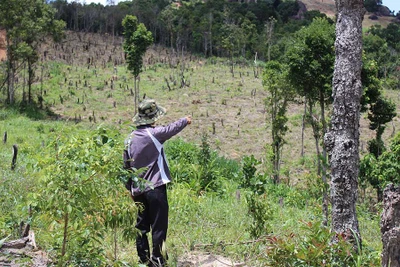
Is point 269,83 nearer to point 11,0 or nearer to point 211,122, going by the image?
point 211,122

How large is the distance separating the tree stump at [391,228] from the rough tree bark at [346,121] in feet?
1.86

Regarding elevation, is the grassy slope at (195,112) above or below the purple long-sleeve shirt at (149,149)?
below

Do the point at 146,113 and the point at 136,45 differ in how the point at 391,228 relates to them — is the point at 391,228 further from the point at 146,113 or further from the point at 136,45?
the point at 136,45

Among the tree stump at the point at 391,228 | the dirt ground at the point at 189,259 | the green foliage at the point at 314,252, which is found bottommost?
the dirt ground at the point at 189,259

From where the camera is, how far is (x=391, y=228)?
272cm

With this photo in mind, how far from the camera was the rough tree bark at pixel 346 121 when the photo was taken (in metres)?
3.37

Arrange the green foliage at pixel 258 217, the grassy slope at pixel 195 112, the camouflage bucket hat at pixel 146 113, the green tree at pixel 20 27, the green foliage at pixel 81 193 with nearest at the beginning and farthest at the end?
the green foliage at pixel 81 193, the camouflage bucket hat at pixel 146 113, the green foliage at pixel 258 217, the grassy slope at pixel 195 112, the green tree at pixel 20 27

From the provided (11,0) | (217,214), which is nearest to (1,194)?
(217,214)

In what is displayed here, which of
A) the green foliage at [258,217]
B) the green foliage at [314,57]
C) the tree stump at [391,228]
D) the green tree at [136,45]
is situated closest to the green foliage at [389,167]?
the green foliage at [314,57]

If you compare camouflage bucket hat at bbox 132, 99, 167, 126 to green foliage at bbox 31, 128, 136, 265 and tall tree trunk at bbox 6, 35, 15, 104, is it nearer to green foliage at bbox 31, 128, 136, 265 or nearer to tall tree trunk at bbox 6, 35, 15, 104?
green foliage at bbox 31, 128, 136, 265

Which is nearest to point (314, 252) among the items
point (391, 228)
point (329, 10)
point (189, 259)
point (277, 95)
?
point (391, 228)

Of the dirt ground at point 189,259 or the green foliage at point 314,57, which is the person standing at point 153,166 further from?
the green foliage at point 314,57

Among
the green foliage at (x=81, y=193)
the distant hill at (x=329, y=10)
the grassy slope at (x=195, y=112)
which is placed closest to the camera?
the green foliage at (x=81, y=193)

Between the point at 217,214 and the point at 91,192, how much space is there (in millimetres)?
3520
